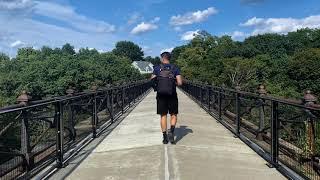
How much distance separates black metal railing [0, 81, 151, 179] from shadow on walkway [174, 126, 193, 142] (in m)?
2.04

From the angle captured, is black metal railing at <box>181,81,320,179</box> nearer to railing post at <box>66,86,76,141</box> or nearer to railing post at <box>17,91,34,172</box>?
railing post at <box>66,86,76,141</box>

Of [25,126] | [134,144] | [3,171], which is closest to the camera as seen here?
[3,171]

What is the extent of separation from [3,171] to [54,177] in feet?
4.42

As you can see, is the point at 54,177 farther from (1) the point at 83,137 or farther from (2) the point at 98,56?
(2) the point at 98,56

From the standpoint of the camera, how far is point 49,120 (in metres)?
8.36

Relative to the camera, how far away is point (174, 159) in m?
9.08

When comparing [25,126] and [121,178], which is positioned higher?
[25,126]

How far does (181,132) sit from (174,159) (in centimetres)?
402

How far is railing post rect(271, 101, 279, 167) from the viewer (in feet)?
27.9

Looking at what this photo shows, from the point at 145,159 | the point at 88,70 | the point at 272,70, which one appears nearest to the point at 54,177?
the point at 145,159

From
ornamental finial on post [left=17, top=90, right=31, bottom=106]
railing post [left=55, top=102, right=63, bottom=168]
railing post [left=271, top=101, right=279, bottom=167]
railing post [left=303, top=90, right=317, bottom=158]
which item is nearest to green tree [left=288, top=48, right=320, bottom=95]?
railing post [left=271, top=101, right=279, bottom=167]

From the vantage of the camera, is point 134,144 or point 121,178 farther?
point 134,144

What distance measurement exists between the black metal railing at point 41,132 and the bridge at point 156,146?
0.01 metres

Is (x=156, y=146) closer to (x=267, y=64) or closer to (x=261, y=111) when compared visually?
(x=261, y=111)
